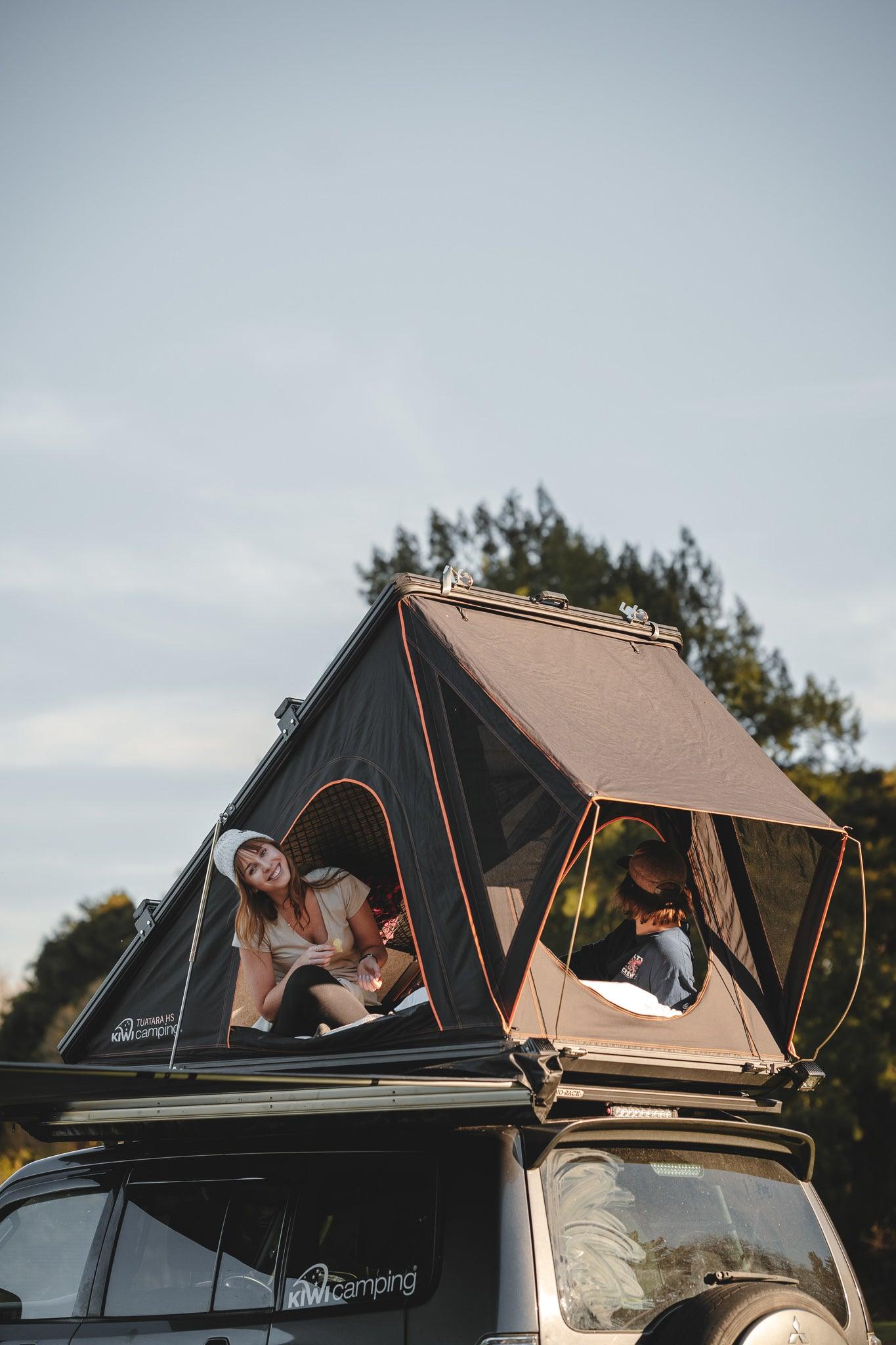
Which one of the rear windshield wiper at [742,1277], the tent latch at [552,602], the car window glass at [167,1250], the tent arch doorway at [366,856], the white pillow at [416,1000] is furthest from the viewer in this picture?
the tent arch doorway at [366,856]

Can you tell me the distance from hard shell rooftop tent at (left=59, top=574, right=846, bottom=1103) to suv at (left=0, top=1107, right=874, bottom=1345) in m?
0.42

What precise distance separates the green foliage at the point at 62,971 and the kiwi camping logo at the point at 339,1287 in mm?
32269

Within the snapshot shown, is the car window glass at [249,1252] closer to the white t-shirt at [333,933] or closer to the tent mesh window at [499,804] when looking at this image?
the tent mesh window at [499,804]

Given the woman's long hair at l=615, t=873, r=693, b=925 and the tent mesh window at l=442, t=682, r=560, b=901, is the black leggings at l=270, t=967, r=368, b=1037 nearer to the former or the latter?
the tent mesh window at l=442, t=682, r=560, b=901

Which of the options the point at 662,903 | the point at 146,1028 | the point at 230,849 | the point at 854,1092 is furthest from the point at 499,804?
the point at 854,1092

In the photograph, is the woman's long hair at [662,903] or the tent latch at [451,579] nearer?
the tent latch at [451,579]

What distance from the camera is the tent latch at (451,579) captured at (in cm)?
566

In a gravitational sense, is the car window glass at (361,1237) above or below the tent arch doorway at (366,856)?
below

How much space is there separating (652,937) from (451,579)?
1807 mm

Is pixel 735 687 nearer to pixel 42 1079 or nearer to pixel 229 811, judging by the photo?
pixel 229 811

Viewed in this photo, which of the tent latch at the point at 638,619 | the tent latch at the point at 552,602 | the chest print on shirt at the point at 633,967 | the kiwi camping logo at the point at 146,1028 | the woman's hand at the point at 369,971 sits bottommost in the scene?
the kiwi camping logo at the point at 146,1028

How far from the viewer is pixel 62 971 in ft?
119

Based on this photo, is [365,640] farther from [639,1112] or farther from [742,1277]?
[742,1277]

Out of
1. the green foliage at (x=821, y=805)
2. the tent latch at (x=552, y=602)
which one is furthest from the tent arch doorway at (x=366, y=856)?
the green foliage at (x=821, y=805)
